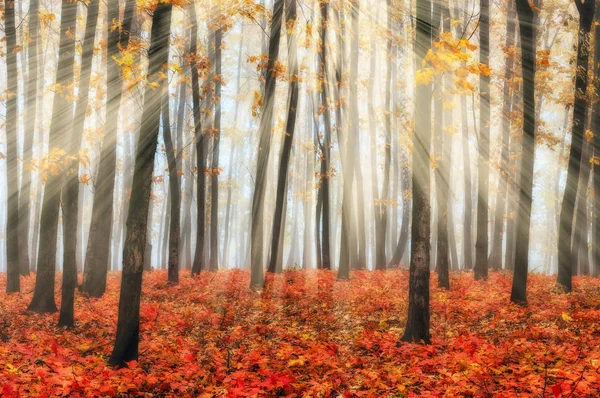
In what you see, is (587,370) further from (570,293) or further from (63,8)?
(63,8)

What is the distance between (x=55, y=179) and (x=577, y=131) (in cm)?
1340

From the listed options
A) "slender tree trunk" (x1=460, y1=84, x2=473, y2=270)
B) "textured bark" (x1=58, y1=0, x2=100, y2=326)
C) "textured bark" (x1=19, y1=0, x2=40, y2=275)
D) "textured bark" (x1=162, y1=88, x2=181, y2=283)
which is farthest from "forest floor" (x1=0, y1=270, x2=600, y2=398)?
"slender tree trunk" (x1=460, y1=84, x2=473, y2=270)

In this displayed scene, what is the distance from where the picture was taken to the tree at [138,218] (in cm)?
750

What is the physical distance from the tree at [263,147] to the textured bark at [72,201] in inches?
208

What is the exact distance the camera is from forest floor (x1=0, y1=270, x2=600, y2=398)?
6.47 m

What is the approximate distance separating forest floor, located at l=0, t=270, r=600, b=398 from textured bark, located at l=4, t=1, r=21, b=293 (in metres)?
1.06

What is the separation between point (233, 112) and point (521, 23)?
989 inches

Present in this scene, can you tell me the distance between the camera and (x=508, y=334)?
902cm

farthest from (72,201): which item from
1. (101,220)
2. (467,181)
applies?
(467,181)

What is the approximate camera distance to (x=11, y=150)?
46.0ft

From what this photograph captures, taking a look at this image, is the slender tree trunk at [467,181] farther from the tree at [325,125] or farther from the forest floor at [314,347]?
the forest floor at [314,347]

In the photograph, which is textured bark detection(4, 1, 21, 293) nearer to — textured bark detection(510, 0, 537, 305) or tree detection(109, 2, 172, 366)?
tree detection(109, 2, 172, 366)

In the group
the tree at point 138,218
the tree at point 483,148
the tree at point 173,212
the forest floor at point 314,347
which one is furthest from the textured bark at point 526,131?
the tree at point 173,212

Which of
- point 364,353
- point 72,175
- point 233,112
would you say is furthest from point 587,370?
point 233,112
